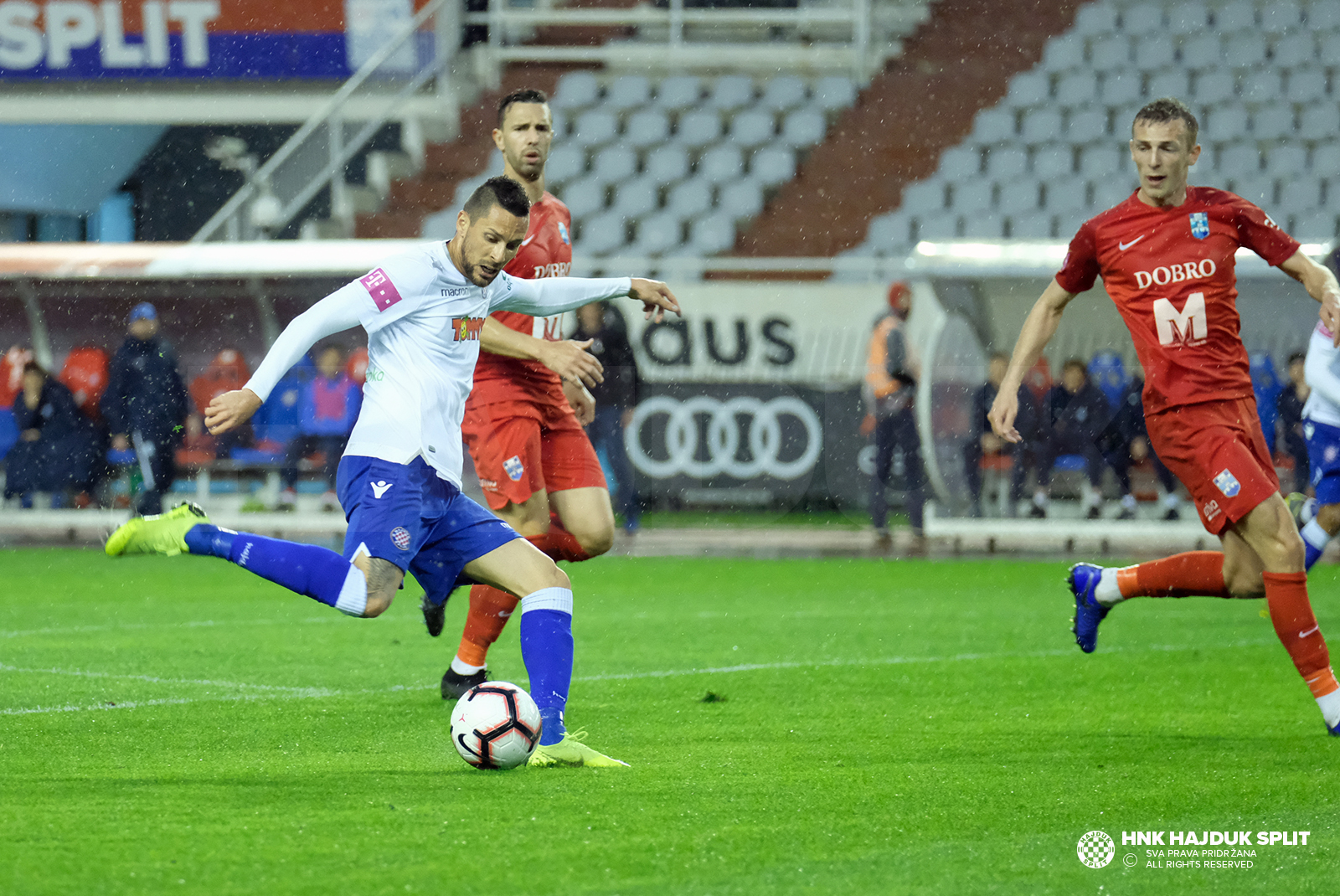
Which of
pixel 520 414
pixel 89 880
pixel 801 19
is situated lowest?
pixel 89 880

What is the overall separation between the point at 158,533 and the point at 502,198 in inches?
53.6

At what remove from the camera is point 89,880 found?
3529 millimetres

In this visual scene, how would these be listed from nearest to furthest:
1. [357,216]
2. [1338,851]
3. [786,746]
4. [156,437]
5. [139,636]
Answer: [1338,851], [786,746], [139,636], [156,437], [357,216]

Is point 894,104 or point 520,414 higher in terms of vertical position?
point 894,104

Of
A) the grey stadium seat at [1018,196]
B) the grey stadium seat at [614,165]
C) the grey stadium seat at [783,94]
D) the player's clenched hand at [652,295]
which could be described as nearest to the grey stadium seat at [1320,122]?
the grey stadium seat at [1018,196]

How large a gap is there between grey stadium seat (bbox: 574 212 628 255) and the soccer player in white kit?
13729 mm

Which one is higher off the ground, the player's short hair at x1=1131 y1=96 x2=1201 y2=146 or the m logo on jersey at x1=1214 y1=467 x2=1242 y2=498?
the player's short hair at x1=1131 y1=96 x2=1201 y2=146

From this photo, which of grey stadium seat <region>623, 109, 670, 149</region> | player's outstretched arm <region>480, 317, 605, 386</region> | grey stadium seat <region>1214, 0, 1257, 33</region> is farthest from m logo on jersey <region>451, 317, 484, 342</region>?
grey stadium seat <region>1214, 0, 1257, 33</region>

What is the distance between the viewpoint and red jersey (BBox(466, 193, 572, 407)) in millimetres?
6328

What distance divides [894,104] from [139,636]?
13960 mm

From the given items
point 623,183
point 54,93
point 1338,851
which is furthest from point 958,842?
point 54,93

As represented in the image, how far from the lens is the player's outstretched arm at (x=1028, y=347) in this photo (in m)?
5.89

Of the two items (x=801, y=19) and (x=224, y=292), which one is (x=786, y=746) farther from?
(x=801, y=19)

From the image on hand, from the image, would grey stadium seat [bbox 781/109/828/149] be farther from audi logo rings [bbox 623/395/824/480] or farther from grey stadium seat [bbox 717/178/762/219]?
audi logo rings [bbox 623/395/824/480]
